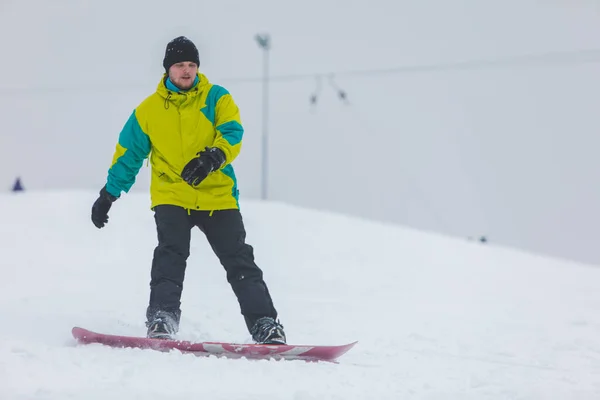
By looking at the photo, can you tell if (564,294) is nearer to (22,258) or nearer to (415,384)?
(415,384)

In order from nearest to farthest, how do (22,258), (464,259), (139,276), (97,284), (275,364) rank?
1. (275,364)
2. (97,284)
3. (139,276)
4. (22,258)
5. (464,259)

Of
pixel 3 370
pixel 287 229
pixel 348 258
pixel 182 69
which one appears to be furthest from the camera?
pixel 287 229

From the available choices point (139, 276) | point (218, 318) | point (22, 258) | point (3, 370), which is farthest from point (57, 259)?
point (3, 370)

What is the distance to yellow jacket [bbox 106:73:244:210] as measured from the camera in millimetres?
3787

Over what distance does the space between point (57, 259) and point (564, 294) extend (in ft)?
19.4

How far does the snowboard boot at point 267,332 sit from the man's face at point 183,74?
1.31 metres

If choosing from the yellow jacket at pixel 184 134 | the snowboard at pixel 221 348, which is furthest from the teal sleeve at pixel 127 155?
the snowboard at pixel 221 348

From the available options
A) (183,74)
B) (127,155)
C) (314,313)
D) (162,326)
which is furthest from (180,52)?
(314,313)

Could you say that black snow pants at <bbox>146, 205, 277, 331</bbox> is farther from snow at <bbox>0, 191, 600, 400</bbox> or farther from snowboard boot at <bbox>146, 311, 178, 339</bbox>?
snow at <bbox>0, 191, 600, 400</bbox>

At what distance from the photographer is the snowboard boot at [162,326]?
3.53 metres

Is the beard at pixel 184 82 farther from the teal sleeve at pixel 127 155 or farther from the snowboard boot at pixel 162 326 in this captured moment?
the snowboard boot at pixel 162 326

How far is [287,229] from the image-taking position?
42.2 ft

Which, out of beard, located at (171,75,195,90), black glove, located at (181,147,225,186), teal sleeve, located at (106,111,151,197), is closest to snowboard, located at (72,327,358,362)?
black glove, located at (181,147,225,186)

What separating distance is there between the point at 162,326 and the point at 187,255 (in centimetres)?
44
